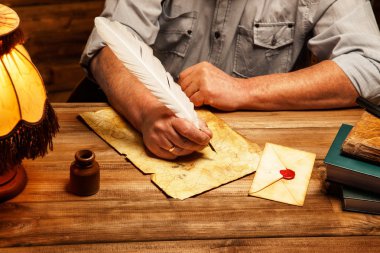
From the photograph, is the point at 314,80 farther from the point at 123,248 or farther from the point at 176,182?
the point at 123,248

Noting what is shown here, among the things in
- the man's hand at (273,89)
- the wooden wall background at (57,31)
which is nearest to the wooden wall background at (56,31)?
the wooden wall background at (57,31)

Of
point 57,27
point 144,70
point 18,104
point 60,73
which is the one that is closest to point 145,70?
point 144,70

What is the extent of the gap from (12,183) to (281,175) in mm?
645

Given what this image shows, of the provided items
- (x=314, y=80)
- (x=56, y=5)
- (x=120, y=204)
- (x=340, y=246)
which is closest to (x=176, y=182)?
(x=120, y=204)

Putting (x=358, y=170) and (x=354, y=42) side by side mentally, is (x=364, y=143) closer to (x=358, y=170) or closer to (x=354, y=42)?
(x=358, y=170)

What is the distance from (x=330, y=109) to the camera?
165 centimetres

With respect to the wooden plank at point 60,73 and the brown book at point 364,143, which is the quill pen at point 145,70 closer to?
the brown book at point 364,143

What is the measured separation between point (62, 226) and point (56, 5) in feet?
6.07

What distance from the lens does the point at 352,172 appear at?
121 centimetres

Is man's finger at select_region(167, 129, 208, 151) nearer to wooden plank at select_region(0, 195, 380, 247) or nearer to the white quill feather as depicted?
the white quill feather

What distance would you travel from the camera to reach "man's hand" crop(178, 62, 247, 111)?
5.09ft

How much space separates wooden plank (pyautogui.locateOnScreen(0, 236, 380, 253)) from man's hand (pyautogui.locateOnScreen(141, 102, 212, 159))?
291mm

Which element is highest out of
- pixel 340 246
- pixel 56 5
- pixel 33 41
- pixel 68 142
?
pixel 340 246

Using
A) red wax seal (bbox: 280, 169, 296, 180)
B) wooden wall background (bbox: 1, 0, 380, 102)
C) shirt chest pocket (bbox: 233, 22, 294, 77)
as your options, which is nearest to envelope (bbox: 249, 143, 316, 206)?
red wax seal (bbox: 280, 169, 296, 180)
